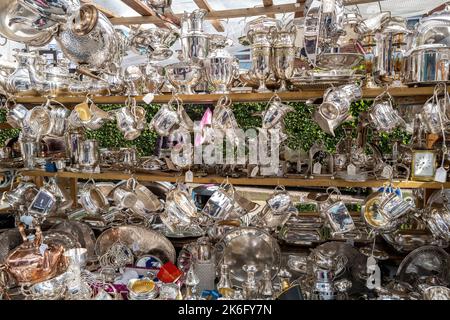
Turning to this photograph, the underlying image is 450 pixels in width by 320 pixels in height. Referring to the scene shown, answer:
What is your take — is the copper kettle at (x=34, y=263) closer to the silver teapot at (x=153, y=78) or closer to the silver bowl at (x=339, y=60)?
the silver teapot at (x=153, y=78)

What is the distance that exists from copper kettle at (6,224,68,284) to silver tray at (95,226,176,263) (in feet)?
1.35

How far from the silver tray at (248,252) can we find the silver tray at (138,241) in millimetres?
291

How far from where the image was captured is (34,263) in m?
1.34

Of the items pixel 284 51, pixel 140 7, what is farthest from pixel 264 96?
pixel 140 7

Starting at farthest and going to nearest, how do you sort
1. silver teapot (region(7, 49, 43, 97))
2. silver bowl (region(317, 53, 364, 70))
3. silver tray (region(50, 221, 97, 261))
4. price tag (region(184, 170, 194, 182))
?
silver tray (region(50, 221, 97, 261)), silver teapot (region(7, 49, 43, 97)), price tag (region(184, 170, 194, 182)), silver bowl (region(317, 53, 364, 70))

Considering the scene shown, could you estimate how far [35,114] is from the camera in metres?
1.63

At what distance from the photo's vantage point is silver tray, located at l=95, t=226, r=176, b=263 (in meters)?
1.78

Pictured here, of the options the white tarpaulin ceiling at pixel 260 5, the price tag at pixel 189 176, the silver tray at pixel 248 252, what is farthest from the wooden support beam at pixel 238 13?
the silver tray at pixel 248 252

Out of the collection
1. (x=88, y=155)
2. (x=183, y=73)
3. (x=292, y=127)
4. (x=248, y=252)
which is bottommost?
(x=248, y=252)

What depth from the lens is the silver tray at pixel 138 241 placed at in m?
1.78

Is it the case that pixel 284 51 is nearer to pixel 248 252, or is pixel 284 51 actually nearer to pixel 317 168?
pixel 317 168

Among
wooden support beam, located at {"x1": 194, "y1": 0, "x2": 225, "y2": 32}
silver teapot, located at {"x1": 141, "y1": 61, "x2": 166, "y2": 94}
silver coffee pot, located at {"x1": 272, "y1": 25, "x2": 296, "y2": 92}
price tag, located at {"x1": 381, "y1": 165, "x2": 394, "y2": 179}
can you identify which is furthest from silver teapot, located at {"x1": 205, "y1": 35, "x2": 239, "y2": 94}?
price tag, located at {"x1": 381, "y1": 165, "x2": 394, "y2": 179}

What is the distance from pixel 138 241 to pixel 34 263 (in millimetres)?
539

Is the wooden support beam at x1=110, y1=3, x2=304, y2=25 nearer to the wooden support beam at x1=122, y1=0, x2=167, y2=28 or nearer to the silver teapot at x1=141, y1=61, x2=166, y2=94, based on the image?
the wooden support beam at x1=122, y1=0, x2=167, y2=28
